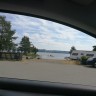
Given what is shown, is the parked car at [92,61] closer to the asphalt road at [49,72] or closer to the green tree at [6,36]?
the asphalt road at [49,72]

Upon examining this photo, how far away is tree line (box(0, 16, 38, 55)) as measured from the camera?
4.54m

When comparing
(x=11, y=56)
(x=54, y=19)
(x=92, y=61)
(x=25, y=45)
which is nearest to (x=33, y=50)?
(x=25, y=45)

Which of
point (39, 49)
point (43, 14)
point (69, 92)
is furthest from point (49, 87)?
point (43, 14)

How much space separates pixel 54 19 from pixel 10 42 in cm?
91

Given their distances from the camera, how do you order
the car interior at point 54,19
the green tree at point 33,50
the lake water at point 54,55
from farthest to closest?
the green tree at point 33,50 → the lake water at point 54,55 → the car interior at point 54,19

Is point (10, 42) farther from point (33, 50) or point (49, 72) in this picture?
point (49, 72)

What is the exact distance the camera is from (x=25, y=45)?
4.66m

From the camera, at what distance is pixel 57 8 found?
4.00 metres

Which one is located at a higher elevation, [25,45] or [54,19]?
[54,19]

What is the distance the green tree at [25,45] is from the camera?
14.7 ft

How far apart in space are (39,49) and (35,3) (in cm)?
88

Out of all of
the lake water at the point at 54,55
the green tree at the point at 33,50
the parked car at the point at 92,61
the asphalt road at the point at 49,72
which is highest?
the green tree at the point at 33,50

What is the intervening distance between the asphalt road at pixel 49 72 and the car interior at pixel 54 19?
19 cm

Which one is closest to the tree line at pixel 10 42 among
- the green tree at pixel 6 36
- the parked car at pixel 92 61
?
the green tree at pixel 6 36
